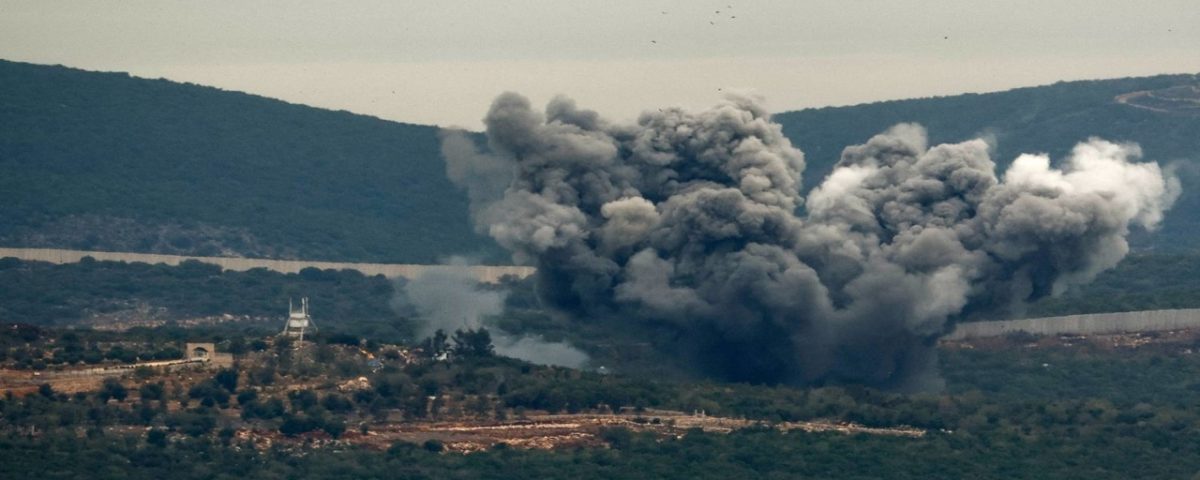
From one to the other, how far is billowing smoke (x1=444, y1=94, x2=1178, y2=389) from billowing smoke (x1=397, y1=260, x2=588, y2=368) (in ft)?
32.3

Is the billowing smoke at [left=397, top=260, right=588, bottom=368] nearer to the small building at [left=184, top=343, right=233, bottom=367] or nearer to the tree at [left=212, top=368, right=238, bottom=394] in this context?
the small building at [left=184, top=343, right=233, bottom=367]

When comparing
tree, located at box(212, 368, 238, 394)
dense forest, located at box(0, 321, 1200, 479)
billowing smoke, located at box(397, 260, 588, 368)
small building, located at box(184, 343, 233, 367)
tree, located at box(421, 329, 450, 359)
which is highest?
billowing smoke, located at box(397, 260, 588, 368)

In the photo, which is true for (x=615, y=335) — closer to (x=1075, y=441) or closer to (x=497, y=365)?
(x=497, y=365)

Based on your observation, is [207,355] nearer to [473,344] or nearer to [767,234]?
[473,344]

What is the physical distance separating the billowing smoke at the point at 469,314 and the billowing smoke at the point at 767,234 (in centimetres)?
985

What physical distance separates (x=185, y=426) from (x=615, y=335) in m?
33.8

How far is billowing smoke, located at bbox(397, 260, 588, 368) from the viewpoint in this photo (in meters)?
167

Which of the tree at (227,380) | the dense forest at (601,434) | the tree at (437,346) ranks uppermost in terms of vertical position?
the tree at (437,346)

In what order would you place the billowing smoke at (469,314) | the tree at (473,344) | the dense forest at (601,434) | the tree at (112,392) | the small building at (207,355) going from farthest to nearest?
the billowing smoke at (469,314)
the tree at (473,344)
the small building at (207,355)
the tree at (112,392)
the dense forest at (601,434)

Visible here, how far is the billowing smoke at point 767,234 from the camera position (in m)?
152

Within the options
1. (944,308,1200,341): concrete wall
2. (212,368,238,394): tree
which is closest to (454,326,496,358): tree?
(212,368,238,394): tree

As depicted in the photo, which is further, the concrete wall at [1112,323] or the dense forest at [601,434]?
the concrete wall at [1112,323]

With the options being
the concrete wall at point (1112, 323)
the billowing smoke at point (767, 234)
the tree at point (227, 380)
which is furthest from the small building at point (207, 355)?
the concrete wall at point (1112, 323)

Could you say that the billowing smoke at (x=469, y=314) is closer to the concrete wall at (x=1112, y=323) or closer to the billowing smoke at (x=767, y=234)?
the billowing smoke at (x=767, y=234)
